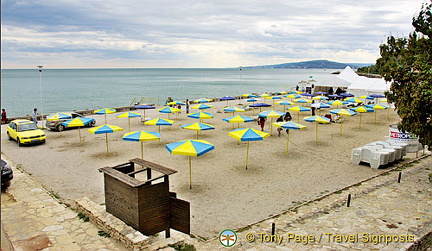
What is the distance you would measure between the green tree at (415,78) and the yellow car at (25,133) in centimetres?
1731

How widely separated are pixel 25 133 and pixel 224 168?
11.9 m

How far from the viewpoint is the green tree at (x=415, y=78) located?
9266 mm

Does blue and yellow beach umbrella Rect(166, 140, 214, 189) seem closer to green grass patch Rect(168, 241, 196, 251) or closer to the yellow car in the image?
green grass patch Rect(168, 241, 196, 251)

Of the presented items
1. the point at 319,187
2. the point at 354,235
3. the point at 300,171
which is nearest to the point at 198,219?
the point at 354,235

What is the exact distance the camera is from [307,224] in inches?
326

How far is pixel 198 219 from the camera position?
9.08 m

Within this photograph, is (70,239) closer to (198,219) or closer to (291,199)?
(198,219)

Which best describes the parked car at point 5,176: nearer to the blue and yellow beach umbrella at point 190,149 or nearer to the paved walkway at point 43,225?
the paved walkway at point 43,225

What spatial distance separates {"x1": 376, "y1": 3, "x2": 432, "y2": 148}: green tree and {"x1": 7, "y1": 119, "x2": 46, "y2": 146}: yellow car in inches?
681

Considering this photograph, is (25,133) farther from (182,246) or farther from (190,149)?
(182,246)

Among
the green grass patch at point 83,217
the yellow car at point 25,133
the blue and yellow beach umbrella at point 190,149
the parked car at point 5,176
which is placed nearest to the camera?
the green grass patch at point 83,217

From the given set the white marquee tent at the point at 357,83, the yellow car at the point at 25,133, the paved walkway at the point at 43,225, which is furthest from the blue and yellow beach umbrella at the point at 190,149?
the white marquee tent at the point at 357,83

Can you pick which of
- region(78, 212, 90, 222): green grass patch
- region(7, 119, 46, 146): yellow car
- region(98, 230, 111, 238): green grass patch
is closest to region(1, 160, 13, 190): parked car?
region(78, 212, 90, 222): green grass patch

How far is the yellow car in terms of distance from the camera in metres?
17.7
